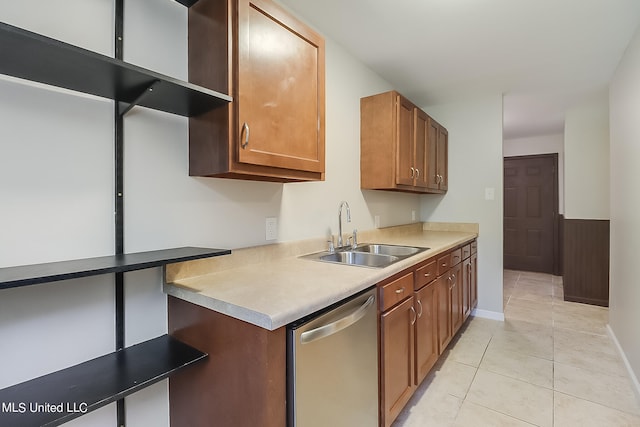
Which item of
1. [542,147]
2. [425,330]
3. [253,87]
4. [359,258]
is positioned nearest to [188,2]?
[253,87]

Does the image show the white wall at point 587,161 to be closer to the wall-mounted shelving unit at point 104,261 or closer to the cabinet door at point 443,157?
the cabinet door at point 443,157

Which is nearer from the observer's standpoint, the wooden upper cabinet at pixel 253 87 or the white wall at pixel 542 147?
the wooden upper cabinet at pixel 253 87

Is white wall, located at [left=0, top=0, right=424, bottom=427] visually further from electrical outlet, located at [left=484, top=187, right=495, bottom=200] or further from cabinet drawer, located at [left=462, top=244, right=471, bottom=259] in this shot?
electrical outlet, located at [left=484, top=187, right=495, bottom=200]

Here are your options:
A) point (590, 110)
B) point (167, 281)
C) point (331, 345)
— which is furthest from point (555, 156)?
point (167, 281)

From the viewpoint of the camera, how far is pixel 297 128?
1.44 metres

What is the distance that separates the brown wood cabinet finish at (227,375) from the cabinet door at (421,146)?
2.12m

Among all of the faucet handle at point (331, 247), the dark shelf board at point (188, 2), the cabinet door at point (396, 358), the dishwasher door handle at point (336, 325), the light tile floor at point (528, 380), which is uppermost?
the dark shelf board at point (188, 2)

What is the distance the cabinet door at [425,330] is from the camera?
1807 mm

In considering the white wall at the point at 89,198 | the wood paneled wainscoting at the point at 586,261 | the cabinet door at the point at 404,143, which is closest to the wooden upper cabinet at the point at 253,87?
the white wall at the point at 89,198

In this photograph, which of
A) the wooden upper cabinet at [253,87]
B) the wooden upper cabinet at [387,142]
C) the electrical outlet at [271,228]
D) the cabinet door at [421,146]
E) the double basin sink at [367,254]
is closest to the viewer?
the wooden upper cabinet at [253,87]

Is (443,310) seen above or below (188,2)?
below

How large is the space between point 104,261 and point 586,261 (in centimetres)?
480

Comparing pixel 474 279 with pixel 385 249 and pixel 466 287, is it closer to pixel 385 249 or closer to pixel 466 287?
pixel 466 287

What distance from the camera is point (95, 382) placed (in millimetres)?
944
